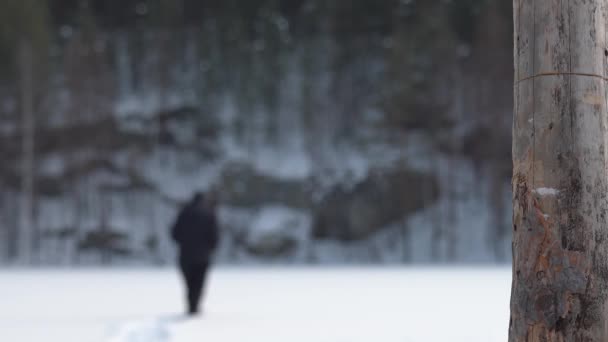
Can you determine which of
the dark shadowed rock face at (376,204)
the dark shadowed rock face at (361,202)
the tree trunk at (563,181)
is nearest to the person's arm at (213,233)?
the tree trunk at (563,181)

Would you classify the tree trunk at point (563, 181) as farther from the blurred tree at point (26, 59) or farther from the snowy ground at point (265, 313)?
the blurred tree at point (26, 59)

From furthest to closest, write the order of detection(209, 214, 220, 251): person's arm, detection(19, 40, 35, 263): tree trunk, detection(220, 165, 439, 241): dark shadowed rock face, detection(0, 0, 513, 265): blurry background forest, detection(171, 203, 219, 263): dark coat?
detection(220, 165, 439, 241): dark shadowed rock face < detection(0, 0, 513, 265): blurry background forest < detection(19, 40, 35, 263): tree trunk < detection(209, 214, 220, 251): person's arm < detection(171, 203, 219, 263): dark coat

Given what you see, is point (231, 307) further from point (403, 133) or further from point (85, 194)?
point (85, 194)

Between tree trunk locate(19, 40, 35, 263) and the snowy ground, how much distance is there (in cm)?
1744

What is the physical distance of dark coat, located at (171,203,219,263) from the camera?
8102mm

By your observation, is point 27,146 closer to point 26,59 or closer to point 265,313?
point 26,59

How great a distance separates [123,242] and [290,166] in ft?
29.1

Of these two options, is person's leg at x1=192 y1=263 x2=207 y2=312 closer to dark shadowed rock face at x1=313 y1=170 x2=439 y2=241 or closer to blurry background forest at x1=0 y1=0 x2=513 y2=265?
blurry background forest at x1=0 y1=0 x2=513 y2=265

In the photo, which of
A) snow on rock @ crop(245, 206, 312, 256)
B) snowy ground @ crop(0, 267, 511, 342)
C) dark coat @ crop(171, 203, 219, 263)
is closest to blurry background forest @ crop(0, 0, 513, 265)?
snow on rock @ crop(245, 206, 312, 256)

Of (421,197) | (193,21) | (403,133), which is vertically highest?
(193,21)

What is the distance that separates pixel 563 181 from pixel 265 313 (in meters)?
6.56

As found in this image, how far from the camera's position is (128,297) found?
35.9 ft

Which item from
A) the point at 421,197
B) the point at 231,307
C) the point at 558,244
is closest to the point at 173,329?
the point at 231,307

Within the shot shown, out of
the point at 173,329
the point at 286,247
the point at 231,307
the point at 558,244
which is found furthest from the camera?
the point at 286,247
